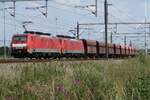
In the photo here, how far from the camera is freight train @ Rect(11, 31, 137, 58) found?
50.2m

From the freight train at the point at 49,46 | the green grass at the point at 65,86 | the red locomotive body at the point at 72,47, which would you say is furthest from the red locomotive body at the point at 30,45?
the green grass at the point at 65,86

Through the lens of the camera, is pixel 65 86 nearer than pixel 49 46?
Yes

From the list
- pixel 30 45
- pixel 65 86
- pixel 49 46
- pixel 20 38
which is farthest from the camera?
pixel 49 46

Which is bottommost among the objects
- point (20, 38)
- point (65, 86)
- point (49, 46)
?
point (65, 86)

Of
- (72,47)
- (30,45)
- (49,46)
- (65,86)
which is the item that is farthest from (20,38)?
(65,86)

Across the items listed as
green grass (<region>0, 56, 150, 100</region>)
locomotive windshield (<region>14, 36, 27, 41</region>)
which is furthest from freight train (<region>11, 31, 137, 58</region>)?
green grass (<region>0, 56, 150, 100</region>)

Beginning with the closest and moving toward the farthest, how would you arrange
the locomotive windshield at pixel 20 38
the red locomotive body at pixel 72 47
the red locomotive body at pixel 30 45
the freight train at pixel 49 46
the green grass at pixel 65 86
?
the green grass at pixel 65 86, the red locomotive body at pixel 30 45, the freight train at pixel 49 46, the locomotive windshield at pixel 20 38, the red locomotive body at pixel 72 47

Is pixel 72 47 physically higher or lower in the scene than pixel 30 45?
lower

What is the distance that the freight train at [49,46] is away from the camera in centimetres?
5022

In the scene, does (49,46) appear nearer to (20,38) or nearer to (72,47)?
(20,38)

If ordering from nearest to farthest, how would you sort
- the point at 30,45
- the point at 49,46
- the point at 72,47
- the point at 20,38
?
the point at 30,45
the point at 20,38
the point at 49,46
the point at 72,47

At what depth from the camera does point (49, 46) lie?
181ft

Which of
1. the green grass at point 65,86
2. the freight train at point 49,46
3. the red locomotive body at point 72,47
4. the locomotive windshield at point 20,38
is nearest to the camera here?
the green grass at point 65,86

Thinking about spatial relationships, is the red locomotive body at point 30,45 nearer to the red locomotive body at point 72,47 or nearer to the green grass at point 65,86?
the red locomotive body at point 72,47
